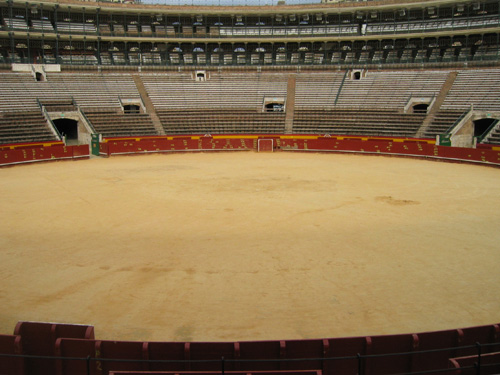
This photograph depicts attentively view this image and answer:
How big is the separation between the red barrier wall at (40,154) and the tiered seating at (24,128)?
13.0ft

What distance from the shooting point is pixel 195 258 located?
12.0 metres

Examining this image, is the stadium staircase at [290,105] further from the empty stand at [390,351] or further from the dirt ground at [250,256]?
the empty stand at [390,351]

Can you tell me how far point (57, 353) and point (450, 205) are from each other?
1587 cm

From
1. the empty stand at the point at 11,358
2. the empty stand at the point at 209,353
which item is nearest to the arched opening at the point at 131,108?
the empty stand at the point at 11,358

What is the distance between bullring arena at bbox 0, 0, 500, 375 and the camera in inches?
258

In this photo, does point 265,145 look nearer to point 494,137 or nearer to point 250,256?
point 494,137

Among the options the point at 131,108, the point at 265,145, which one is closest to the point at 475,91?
the point at 265,145

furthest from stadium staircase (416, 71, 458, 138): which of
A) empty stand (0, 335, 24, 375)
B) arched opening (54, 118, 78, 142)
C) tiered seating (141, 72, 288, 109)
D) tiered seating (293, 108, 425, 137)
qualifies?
empty stand (0, 335, 24, 375)

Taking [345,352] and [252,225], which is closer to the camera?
[345,352]

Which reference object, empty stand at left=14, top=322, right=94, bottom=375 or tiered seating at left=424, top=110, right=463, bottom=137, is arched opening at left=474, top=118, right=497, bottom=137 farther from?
empty stand at left=14, top=322, right=94, bottom=375

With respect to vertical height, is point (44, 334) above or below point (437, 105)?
below

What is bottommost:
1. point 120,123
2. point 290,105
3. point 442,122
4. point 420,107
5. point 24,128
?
point 24,128

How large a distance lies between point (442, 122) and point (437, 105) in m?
3.33

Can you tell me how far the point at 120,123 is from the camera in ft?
134
